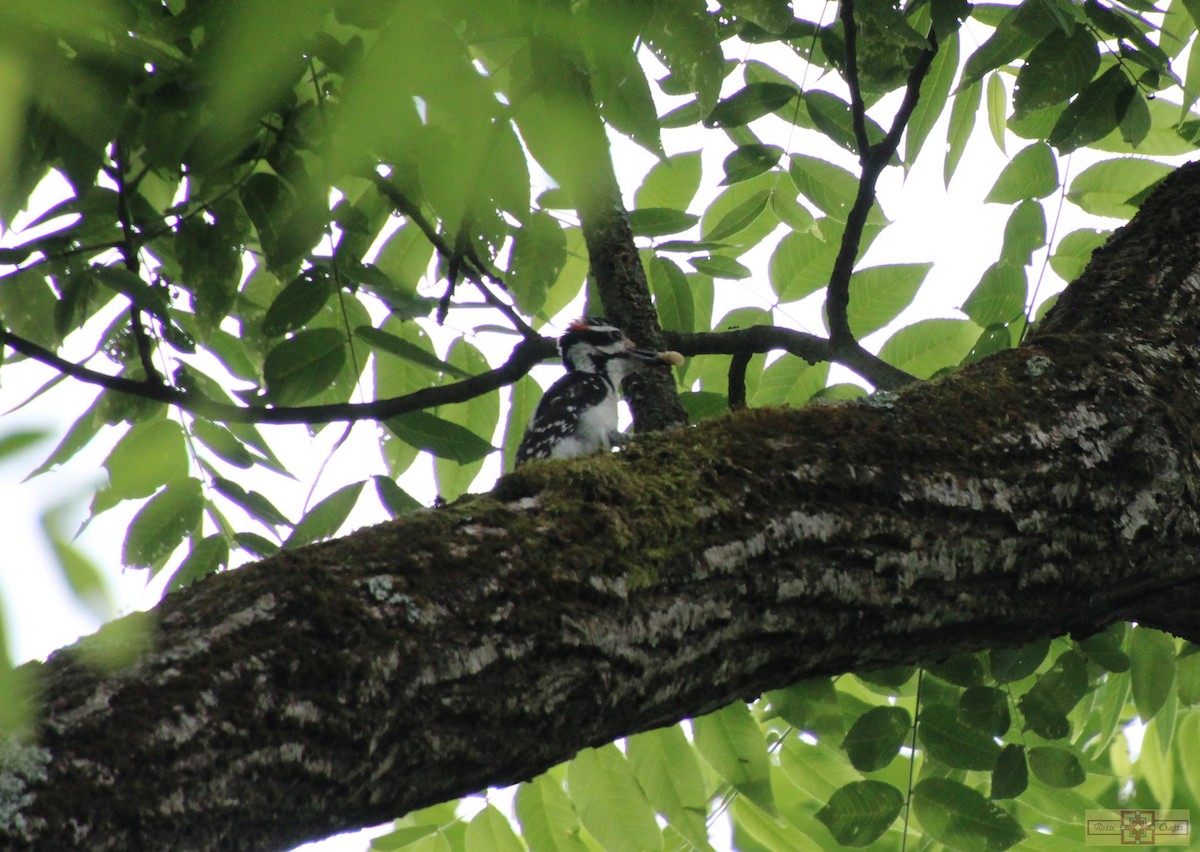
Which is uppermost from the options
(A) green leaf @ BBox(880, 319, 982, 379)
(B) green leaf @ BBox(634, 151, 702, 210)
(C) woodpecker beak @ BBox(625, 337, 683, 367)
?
(B) green leaf @ BBox(634, 151, 702, 210)

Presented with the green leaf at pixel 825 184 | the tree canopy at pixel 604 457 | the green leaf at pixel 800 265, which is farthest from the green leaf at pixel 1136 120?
the green leaf at pixel 800 265

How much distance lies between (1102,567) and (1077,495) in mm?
191

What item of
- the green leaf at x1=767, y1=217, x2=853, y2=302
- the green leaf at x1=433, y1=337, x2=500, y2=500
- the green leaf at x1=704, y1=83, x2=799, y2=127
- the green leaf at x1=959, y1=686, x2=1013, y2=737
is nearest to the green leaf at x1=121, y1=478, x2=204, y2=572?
the green leaf at x1=433, y1=337, x2=500, y2=500

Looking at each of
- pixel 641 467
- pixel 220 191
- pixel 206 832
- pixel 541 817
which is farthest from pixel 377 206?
pixel 206 832

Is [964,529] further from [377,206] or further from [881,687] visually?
[377,206]

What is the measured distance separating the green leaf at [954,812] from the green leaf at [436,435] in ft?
5.78

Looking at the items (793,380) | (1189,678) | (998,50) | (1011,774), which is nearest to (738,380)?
(793,380)

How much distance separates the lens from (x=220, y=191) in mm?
3203

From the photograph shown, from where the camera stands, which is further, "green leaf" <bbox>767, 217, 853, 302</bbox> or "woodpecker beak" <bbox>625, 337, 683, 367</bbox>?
"green leaf" <bbox>767, 217, 853, 302</bbox>

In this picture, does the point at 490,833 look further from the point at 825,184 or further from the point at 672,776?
the point at 825,184

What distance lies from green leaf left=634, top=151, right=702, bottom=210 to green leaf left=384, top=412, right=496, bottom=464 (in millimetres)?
1321

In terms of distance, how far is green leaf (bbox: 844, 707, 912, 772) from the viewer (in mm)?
3354

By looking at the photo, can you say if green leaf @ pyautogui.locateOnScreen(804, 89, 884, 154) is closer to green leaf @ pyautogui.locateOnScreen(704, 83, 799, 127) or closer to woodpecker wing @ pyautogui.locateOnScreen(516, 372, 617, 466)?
green leaf @ pyautogui.locateOnScreen(704, 83, 799, 127)

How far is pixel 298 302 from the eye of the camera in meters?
3.50
